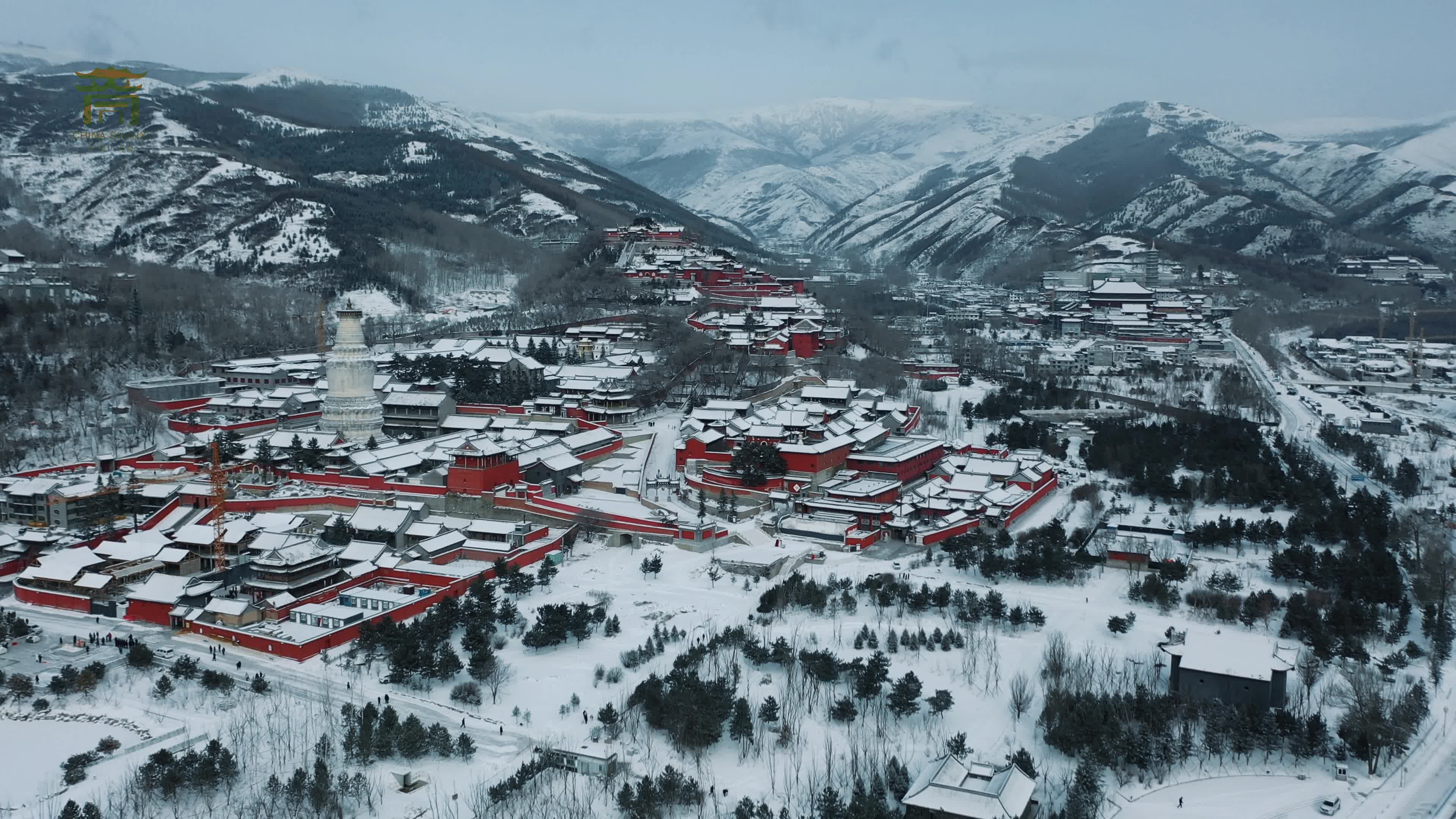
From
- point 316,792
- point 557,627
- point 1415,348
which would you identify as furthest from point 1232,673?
point 1415,348

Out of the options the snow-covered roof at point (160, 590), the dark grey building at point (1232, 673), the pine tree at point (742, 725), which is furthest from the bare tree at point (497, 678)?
the dark grey building at point (1232, 673)

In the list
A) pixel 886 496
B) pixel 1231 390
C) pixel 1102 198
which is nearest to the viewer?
pixel 886 496

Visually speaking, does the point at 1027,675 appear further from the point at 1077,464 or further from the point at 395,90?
the point at 395,90

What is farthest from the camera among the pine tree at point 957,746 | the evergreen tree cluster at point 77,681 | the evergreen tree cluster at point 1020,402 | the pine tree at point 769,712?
the evergreen tree cluster at point 1020,402

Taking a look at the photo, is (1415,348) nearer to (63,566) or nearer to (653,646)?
(653,646)

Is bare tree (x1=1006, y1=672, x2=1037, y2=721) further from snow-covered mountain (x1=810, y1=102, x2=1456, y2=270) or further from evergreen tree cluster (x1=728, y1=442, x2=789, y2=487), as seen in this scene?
snow-covered mountain (x1=810, y1=102, x2=1456, y2=270)

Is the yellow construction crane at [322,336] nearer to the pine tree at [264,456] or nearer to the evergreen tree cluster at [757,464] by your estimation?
the pine tree at [264,456]

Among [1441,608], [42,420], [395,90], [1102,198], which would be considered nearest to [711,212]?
[395,90]
